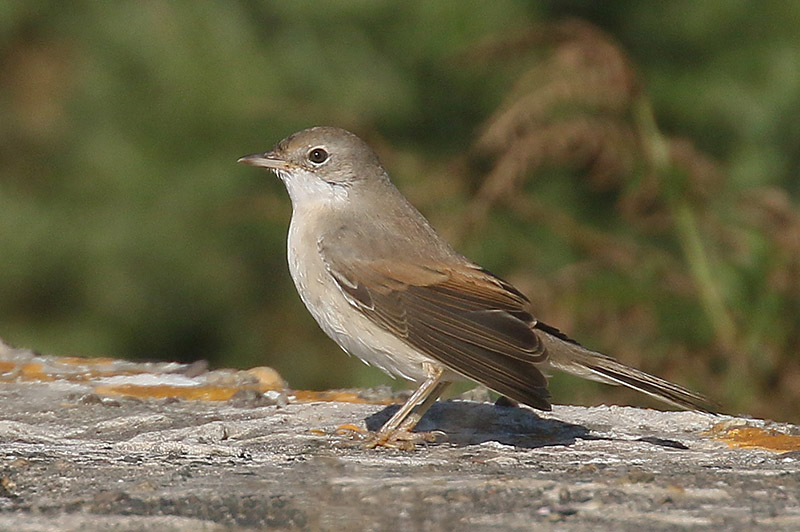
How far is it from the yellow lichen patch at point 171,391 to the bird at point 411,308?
45cm

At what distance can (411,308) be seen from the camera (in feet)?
15.7

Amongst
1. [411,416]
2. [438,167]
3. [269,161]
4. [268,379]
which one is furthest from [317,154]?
[438,167]

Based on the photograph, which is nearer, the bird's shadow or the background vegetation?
the bird's shadow

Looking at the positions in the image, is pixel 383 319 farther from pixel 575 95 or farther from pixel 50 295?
pixel 50 295

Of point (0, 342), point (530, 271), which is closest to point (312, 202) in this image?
point (0, 342)

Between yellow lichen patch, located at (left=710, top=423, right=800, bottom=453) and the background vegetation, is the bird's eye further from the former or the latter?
yellow lichen patch, located at (left=710, top=423, right=800, bottom=453)

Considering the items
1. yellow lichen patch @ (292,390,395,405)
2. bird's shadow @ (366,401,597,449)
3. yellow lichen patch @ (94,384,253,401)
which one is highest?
bird's shadow @ (366,401,597,449)

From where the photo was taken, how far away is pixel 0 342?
18.4 feet

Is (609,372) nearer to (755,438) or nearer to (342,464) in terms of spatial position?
(755,438)

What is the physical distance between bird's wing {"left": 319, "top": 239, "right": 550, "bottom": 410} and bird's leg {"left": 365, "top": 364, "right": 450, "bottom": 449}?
0.37ft

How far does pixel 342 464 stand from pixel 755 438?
142 centimetres

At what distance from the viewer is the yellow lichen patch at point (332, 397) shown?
4922mm

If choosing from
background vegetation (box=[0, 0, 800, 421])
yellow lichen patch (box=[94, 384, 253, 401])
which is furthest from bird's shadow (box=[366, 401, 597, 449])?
background vegetation (box=[0, 0, 800, 421])

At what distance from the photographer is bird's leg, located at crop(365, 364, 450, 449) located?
4242mm
